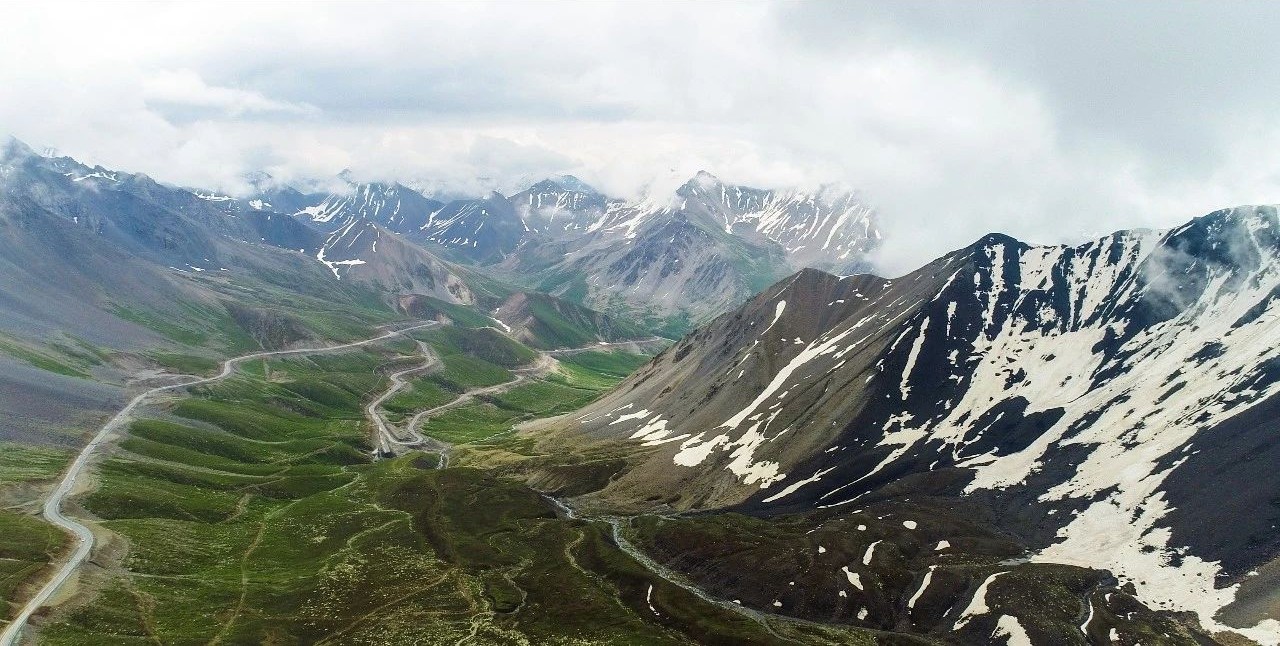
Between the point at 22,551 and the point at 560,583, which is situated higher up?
the point at 22,551

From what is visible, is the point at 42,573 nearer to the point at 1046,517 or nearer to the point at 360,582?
the point at 360,582

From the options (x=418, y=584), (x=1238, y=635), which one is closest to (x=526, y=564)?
(x=418, y=584)

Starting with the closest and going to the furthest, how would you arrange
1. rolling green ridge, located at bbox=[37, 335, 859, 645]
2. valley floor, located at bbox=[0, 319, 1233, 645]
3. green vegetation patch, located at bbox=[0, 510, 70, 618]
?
green vegetation patch, located at bbox=[0, 510, 70, 618], rolling green ridge, located at bbox=[37, 335, 859, 645], valley floor, located at bbox=[0, 319, 1233, 645]

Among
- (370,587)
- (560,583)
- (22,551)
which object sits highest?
Result: (22,551)

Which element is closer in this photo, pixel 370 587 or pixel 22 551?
pixel 22 551

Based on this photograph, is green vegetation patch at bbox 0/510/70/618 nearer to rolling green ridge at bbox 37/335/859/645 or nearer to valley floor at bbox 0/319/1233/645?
valley floor at bbox 0/319/1233/645

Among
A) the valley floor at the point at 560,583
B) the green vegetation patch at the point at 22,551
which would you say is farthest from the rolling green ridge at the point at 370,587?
the green vegetation patch at the point at 22,551

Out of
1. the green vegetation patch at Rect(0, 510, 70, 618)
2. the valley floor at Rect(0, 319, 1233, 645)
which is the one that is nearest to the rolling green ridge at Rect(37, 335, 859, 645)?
the valley floor at Rect(0, 319, 1233, 645)

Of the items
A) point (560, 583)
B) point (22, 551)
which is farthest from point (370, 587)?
point (22, 551)

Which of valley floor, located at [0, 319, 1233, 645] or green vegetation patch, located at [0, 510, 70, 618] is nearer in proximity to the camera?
green vegetation patch, located at [0, 510, 70, 618]

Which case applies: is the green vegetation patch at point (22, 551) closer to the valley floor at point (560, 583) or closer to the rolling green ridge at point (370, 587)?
the valley floor at point (560, 583)

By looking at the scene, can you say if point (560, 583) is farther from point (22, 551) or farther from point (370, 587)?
point (22, 551)

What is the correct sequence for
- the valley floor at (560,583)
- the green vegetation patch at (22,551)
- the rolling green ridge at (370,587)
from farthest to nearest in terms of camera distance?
the valley floor at (560,583)
the rolling green ridge at (370,587)
the green vegetation patch at (22,551)
